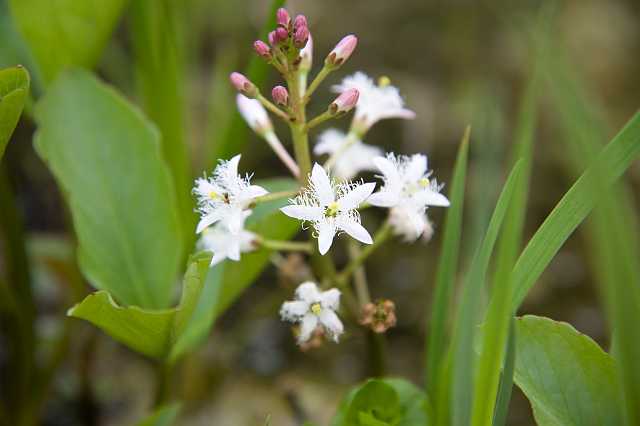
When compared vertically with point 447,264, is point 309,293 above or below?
below

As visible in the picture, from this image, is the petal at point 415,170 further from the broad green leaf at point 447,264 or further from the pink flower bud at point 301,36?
the pink flower bud at point 301,36

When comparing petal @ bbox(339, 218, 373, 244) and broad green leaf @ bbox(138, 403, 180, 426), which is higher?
petal @ bbox(339, 218, 373, 244)

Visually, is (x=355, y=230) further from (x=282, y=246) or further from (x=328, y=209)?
(x=282, y=246)

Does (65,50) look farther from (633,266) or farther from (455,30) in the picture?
(455,30)

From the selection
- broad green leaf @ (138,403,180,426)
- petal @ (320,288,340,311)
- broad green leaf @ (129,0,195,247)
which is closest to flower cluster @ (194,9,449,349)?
petal @ (320,288,340,311)

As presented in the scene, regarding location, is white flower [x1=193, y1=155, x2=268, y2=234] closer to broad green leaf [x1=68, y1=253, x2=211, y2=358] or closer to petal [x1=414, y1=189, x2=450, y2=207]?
broad green leaf [x1=68, y1=253, x2=211, y2=358]

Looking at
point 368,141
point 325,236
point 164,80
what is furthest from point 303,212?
point 368,141
